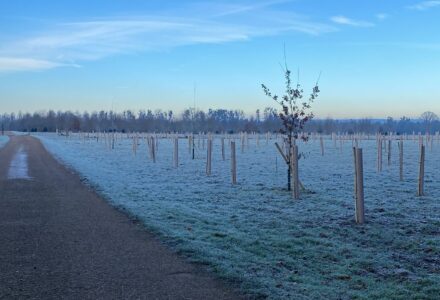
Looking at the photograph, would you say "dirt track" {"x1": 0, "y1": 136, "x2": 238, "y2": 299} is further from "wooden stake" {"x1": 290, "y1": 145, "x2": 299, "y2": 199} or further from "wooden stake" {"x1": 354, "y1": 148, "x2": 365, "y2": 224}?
"wooden stake" {"x1": 290, "y1": 145, "x2": 299, "y2": 199}

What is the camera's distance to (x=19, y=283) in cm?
612

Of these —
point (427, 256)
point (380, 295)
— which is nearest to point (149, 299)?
point (380, 295)

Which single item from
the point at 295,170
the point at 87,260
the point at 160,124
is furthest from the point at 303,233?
the point at 160,124

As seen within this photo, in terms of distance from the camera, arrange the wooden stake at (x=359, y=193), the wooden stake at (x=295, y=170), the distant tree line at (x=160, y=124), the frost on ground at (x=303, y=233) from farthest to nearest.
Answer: the distant tree line at (x=160, y=124)
the wooden stake at (x=295, y=170)
the wooden stake at (x=359, y=193)
the frost on ground at (x=303, y=233)

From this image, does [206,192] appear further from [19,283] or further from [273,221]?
[19,283]

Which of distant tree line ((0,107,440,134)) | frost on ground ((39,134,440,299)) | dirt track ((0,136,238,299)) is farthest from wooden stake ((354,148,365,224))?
distant tree line ((0,107,440,134))

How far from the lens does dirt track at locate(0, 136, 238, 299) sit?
580 centimetres

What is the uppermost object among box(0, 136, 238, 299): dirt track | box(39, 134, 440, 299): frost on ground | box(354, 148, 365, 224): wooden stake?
box(354, 148, 365, 224): wooden stake

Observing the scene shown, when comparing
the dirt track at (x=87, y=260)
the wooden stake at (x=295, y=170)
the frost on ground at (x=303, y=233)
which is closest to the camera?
the dirt track at (x=87, y=260)

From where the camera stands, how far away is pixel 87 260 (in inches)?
282

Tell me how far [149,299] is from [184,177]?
1544cm

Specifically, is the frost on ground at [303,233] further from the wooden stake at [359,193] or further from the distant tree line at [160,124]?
the distant tree line at [160,124]

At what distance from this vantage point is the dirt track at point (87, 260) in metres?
5.80

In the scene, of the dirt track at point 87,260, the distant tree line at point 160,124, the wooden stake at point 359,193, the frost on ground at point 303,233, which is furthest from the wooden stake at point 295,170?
the distant tree line at point 160,124
